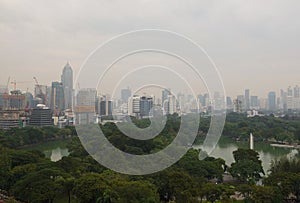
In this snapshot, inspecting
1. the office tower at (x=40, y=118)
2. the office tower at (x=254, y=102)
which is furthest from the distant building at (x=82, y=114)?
the office tower at (x=254, y=102)

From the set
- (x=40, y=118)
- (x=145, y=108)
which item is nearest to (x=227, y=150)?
(x=145, y=108)

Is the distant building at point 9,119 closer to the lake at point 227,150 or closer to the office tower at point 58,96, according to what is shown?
the lake at point 227,150

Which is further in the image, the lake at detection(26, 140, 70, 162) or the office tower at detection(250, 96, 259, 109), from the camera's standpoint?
the office tower at detection(250, 96, 259, 109)

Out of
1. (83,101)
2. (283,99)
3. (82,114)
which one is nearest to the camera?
(83,101)

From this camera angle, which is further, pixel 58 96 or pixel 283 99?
pixel 283 99

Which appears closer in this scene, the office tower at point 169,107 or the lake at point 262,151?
the lake at point 262,151

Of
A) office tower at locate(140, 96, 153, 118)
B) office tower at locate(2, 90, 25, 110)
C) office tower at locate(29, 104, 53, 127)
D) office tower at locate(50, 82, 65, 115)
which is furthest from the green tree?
office tower at locate(50, 82, 65, 115)

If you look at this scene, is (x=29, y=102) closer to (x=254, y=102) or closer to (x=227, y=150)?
(x=227, y=150)

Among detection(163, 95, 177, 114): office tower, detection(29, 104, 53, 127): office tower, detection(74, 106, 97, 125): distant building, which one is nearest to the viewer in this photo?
detection(74, 106, 97, 125): distant building

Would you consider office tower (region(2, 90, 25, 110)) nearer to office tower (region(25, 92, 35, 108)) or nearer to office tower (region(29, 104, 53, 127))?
office tower (region(25, 92, 35, 108))


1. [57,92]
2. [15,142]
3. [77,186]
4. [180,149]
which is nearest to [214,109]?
[180,149]

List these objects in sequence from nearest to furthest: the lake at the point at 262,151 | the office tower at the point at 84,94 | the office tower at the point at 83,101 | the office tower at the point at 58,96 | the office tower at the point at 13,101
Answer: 1. the office tower at the point at 84,94
2. the office tower at the point at 83,101
3. the lake at the point at 262,151
4. the office tower at the point at 13,101
5. the office tower at the point at 58,96

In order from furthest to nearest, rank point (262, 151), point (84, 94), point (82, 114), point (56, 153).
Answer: point (262, 151) < point (56, 153) < point (82, 114) < point (84, 94)
